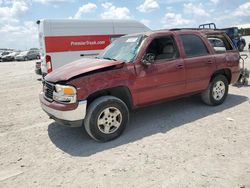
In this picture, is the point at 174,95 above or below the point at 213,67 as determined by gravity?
below

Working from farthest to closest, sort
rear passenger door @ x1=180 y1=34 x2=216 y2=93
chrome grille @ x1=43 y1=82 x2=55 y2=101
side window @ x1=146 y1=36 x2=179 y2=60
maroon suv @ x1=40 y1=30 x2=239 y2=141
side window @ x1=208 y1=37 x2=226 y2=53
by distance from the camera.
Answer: side window @ x1=208 y1=37 x2=226 y2=53, rear passenger door @ x1=180 y1=34 x2=216 y2=93, side window @ x1=146 y1=36 x2=179 y2=60, chrome grille @ x1=43 y1=82 x2=55 y2=101, maroon suv @ x1=40 y1=30 x2=239 y2=141

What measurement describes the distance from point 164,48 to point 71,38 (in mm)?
5267

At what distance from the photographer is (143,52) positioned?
4.67m

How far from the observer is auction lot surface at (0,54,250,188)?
317 cm

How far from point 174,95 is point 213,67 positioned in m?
1.34

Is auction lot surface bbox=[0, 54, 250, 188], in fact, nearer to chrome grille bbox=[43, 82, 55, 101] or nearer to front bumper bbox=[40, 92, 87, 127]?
front bumper bbox=[40, 92, 87, 127]

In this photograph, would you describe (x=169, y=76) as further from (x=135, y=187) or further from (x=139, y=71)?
(x=135, y=187)

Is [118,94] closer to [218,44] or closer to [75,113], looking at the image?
[75,113]

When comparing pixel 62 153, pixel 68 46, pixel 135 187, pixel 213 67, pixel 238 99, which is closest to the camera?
pixel 135 187

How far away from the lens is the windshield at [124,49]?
475cm

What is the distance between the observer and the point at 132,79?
450 centimetres

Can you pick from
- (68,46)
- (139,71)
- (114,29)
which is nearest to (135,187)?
(139,71)

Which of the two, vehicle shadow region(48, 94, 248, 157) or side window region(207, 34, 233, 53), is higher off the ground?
side window region(207, 34, 233, 53)

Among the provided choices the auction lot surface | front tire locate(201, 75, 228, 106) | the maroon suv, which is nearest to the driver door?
the maroon suv
